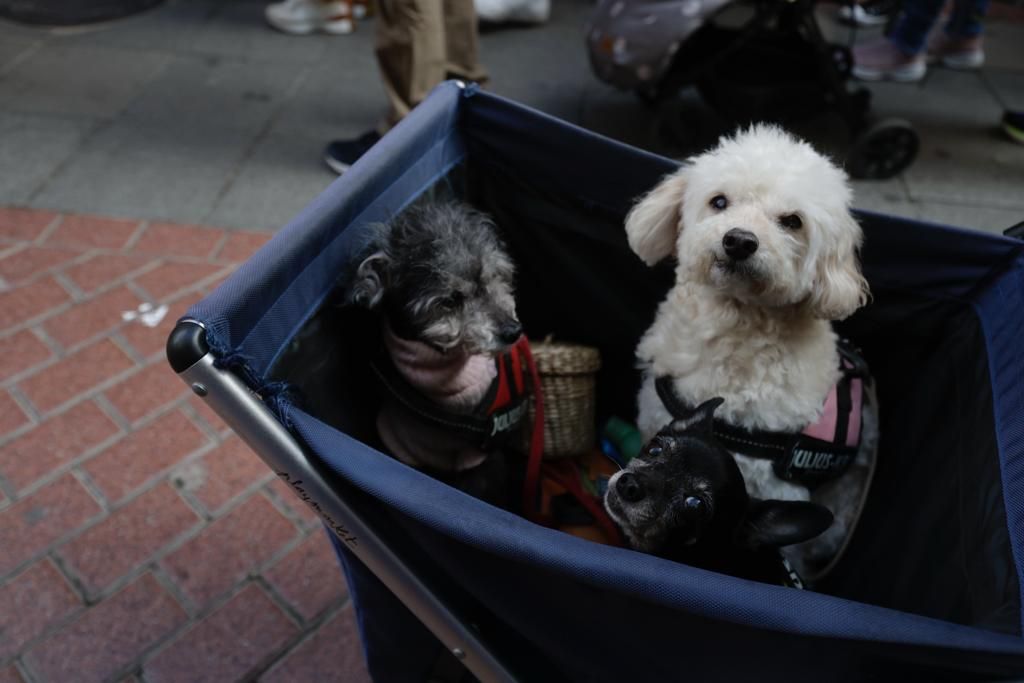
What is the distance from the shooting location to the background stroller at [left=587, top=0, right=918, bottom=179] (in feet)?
10.6

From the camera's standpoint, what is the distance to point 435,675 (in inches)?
72.4

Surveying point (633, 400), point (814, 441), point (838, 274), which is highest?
point (838, 274)

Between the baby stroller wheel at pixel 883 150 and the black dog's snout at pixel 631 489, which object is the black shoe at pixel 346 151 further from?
the black dog's snout at pixel 631 489

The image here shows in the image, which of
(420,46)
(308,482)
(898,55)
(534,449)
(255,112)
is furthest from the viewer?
(898,55)

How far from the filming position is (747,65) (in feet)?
12.0

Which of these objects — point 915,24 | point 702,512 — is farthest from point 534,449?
point 915,24

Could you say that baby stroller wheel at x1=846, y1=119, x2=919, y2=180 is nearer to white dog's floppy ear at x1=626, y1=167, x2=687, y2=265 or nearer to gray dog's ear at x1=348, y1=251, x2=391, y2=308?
white dog's floppy ear at x1=626, y1=167, x2=687, y2=265

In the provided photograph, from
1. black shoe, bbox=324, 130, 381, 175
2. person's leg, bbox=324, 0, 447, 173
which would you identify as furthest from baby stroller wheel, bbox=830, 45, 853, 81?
black shoe, bbox=324, 130, 381, 175

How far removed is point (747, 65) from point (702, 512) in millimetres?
2870

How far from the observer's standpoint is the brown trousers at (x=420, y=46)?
330 centimetres

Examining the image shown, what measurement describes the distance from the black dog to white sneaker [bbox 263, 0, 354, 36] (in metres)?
4.38

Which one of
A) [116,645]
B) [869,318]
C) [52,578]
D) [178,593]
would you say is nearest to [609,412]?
[869,318]

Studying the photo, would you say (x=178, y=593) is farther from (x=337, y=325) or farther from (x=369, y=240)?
(x=369, y=240)

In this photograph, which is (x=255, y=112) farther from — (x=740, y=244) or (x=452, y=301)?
(x=740, y=244)
